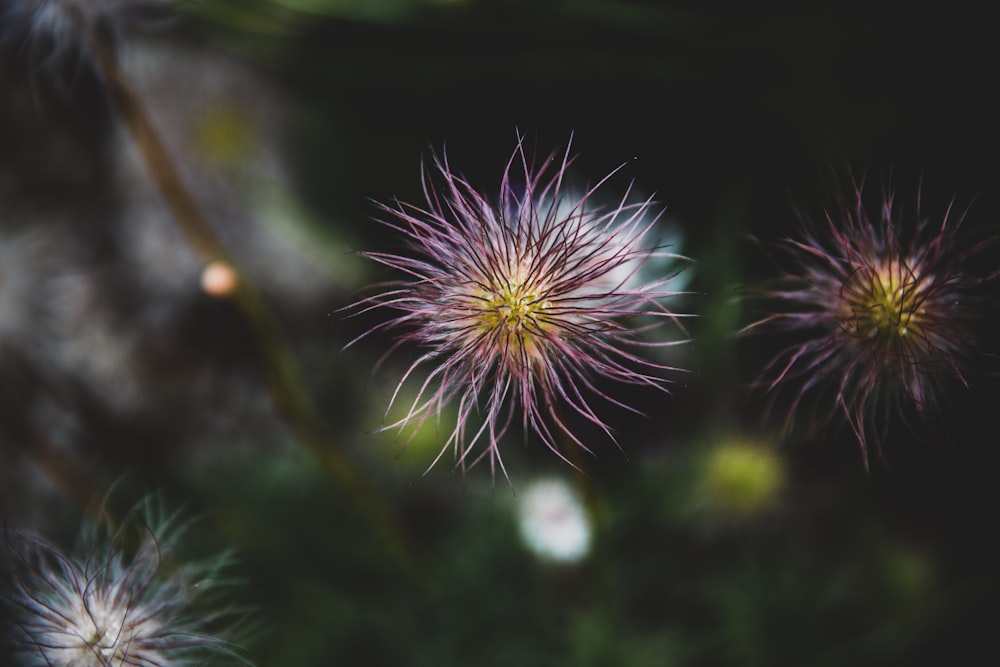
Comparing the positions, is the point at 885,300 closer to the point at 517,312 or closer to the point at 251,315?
the point at 517,312

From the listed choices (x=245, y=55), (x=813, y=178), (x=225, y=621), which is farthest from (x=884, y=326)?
(x=245, y=55)

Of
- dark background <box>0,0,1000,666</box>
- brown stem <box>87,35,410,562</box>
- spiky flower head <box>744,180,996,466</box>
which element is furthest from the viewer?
dark background <box>0,0,1000,666</box>

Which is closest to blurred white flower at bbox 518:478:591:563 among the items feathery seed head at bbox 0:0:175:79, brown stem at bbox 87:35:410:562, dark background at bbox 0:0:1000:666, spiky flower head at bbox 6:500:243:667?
dark background at bbox 0:0:1000:666

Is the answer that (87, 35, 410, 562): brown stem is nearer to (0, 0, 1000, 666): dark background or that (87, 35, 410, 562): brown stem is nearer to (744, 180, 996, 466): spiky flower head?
(0, 0, 1000, 666): dark background

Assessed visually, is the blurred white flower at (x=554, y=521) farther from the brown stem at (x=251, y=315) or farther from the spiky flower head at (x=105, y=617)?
the spiky flower head at (x=105, y=617)

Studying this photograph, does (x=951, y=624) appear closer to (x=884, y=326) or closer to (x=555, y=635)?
(x=555, y=635)
